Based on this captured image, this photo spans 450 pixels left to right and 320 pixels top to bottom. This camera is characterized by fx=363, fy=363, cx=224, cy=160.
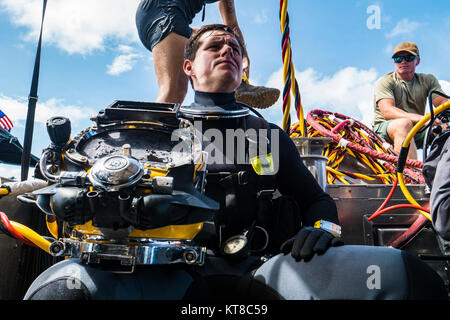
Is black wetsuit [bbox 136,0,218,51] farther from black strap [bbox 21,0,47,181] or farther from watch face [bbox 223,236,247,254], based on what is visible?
watch face [bbox 223,236,247,254]


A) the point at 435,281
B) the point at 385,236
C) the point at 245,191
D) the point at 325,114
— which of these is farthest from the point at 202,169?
the point at 325,114

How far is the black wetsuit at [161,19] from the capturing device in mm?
2369

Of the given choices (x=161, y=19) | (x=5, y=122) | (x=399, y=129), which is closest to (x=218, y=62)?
(x=161, y=19)

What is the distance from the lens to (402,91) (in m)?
4.32

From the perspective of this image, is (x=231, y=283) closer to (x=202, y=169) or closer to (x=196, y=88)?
(x=202, y=169)

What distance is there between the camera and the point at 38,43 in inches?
A: 125

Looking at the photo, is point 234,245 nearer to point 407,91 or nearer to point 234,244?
point 234,244

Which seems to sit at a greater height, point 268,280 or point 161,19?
point 161,19

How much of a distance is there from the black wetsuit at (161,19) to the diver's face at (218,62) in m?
0.71

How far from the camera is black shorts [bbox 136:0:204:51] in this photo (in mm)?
2369

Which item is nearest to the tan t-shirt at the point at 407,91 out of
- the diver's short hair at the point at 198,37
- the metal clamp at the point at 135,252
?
the diver's short hair at the point at 198,37

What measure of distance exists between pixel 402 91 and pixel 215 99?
11.2 ft

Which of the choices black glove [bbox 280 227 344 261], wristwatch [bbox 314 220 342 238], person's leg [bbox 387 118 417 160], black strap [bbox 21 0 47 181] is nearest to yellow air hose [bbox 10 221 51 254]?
black glove [bbox 280 227 344 261]
